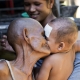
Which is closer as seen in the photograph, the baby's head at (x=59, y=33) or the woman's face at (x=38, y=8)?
the baby's head at (x=59, y=33)

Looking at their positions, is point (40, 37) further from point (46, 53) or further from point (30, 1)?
point (30, 1)

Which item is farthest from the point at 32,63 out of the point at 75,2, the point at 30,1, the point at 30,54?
the point at 75,2

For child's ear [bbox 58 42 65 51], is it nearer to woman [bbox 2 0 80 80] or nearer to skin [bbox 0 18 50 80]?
skin [bbox 0 18 50 80]

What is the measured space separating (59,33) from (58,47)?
0.30 ft

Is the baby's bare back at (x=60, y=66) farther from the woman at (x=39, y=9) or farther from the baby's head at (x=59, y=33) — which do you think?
the woman at (x=39, y=9)

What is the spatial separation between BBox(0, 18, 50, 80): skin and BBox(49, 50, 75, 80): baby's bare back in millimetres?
136

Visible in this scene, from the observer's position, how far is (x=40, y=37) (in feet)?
4.22

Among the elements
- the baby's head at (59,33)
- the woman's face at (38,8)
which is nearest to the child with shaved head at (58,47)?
the baby's head at (59,33)

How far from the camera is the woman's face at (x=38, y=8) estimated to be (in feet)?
6.41

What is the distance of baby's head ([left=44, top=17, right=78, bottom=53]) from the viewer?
1355 millimetres

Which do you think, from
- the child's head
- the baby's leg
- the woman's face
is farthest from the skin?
the woman's face

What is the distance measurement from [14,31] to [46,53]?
0.21 m

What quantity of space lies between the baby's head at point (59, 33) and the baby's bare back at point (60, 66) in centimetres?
5

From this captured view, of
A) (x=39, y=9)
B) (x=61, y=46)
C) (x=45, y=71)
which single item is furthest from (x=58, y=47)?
(x=39, y=9)
